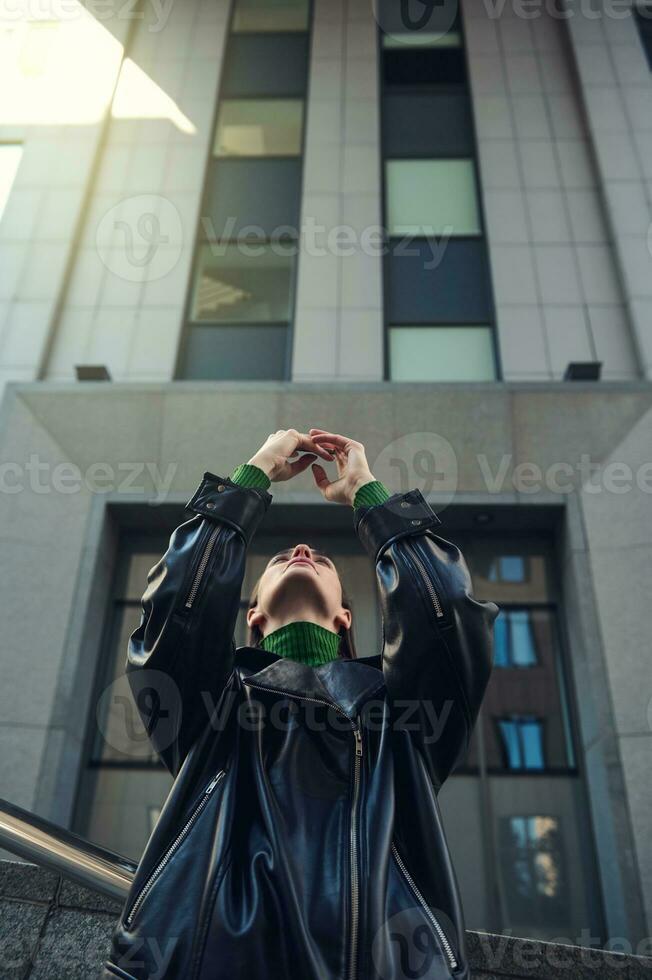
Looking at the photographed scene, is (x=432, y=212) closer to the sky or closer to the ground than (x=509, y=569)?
closer to the sky

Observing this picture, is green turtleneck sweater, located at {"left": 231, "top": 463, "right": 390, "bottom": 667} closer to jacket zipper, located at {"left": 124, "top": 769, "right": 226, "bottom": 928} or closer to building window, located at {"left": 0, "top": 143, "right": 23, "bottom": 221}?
jacket zipper, located at {"left": 124, "top": 769, "right": 226, "bottom": 928}

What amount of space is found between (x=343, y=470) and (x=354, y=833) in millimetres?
1258

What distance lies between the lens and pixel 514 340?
8680 mm

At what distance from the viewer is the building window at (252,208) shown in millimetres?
9000

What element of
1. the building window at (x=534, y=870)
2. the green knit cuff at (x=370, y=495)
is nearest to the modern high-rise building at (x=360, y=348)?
the building window at (x=534, y=870)

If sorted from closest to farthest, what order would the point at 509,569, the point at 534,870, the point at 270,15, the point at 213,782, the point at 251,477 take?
the point at 213,782 → the point at 251,477 → the point at 534,870 → the point at 509,569 → the point at 270,15

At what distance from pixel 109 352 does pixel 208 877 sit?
7694mm

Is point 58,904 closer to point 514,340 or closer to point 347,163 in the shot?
point 514,340

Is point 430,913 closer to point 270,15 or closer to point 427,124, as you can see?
point 427,124

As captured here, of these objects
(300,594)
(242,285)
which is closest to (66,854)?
(300,594)

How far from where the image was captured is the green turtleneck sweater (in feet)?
8.30

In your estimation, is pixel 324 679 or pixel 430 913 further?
pixel 324 679

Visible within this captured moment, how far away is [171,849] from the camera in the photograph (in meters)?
1.92

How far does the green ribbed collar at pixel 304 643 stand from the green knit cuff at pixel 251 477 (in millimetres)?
557
